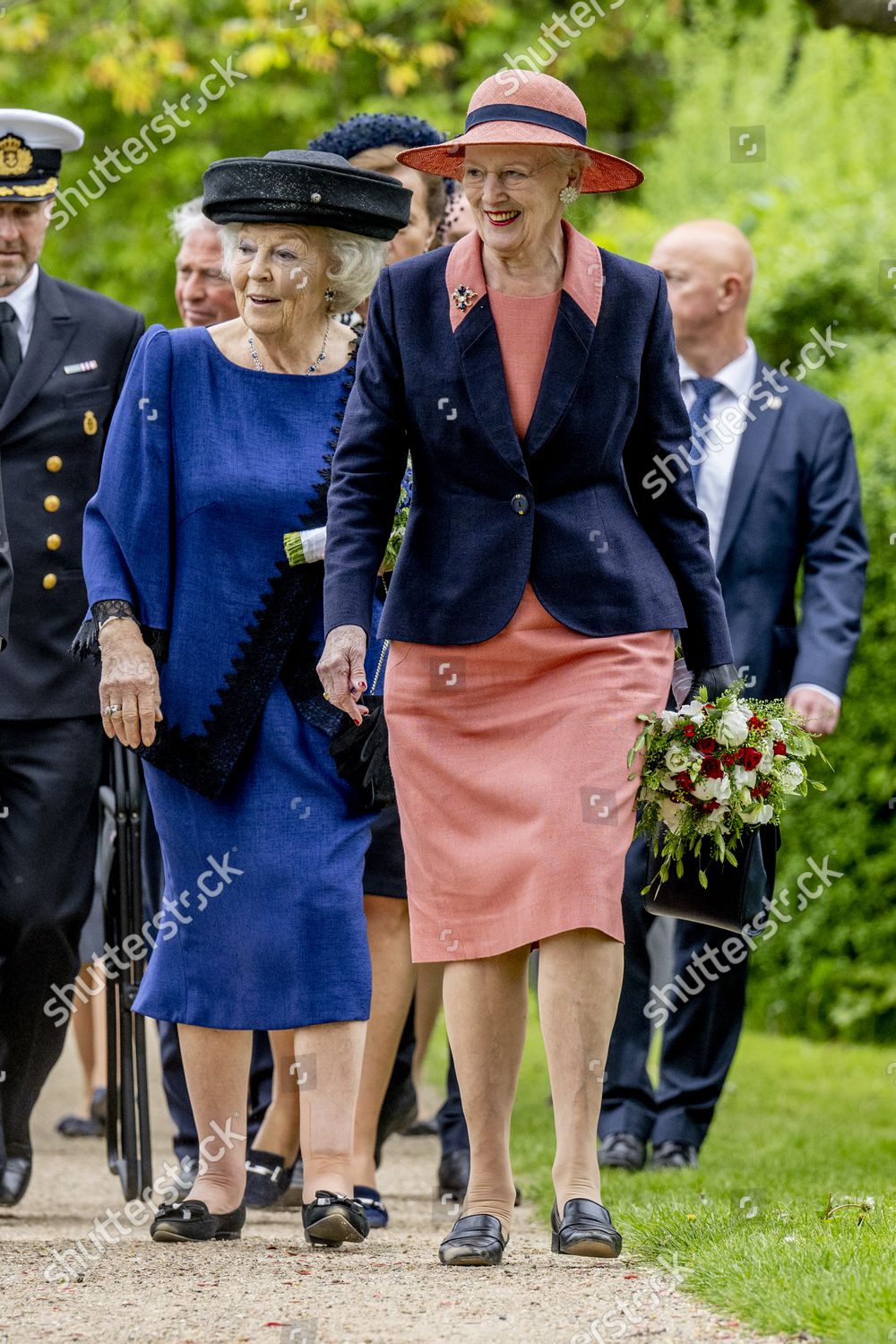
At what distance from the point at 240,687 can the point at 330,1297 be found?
4.73ft

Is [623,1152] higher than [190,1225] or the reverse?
the reverse

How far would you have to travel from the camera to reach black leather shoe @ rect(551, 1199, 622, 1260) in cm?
449

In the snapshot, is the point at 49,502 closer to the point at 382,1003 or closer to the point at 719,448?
the point at 382,1003

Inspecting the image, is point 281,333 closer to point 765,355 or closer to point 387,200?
point 387,200

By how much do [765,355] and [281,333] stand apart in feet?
23.4

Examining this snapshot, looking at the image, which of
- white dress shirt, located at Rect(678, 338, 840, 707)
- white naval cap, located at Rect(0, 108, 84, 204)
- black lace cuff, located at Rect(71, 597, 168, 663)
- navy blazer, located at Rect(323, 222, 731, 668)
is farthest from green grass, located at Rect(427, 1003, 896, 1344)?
white naval cap, located at Rect(0, 108, 84, 204)

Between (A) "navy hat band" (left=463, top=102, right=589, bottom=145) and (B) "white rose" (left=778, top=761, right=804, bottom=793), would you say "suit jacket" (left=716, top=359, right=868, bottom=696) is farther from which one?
(A) "navy hat band" (left=463, top=102, right=589, bottom=145)

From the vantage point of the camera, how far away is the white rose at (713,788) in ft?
15.6

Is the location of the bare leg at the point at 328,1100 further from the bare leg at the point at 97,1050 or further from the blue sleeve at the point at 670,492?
the bare leg at the point at 97,1050

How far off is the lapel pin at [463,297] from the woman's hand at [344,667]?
0.68 meters

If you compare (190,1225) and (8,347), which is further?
(8,347)

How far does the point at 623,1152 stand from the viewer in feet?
22.3

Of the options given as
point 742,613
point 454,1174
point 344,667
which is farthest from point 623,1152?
point 344,667

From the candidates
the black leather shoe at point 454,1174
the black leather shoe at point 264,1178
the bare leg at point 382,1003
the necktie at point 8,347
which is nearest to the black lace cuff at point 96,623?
the bare leg at point 382,1003
